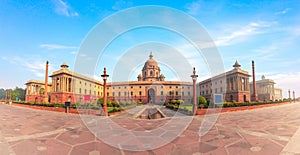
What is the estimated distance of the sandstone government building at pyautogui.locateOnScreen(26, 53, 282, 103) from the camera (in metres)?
41.2

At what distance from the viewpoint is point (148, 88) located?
2073 inches

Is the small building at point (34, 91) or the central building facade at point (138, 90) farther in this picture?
the small building at point (34, 91)

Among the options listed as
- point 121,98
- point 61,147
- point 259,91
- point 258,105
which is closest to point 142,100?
point 121,98

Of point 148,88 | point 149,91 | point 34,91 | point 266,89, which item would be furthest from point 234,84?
point 34,91

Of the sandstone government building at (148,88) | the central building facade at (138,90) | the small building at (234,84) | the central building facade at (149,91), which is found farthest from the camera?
the central building facade at (149,91)

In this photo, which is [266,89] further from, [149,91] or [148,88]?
[148,88]

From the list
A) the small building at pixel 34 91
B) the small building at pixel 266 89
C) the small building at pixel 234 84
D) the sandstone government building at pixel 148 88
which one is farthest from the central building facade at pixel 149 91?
the small building at pixel 266 89

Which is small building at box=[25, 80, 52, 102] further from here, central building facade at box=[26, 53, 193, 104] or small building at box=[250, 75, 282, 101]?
small building at box=[250, 75, 282, 101]

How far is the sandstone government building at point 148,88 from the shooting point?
41156 mm

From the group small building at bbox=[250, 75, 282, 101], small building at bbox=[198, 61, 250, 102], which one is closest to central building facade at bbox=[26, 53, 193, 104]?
small building at bbox=[198, 61, 250, 102]

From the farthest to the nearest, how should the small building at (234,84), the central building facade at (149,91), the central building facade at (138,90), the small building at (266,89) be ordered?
1. the small building at (266,89)
2. the central building facade at (149,91)
3. the central building facade at (138,90)
4. the small building at (234,84)

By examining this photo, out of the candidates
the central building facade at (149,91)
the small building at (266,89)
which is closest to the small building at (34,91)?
the central building facade at (149,91)

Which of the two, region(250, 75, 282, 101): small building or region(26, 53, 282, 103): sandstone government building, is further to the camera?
region(250, 75, 282, 101): small building

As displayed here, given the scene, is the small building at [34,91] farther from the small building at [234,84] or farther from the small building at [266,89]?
the small building at [266,89]
